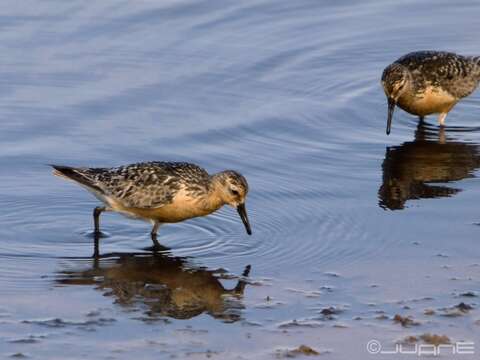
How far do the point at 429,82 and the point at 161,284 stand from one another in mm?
6826

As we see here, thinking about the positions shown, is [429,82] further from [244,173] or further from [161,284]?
[161,284]

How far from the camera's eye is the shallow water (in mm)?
10172

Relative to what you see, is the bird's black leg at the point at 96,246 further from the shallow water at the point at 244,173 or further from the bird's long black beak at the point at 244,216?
the bird's long black beak at the point at 244,216

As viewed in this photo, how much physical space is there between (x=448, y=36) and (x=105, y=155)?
722 centimetres

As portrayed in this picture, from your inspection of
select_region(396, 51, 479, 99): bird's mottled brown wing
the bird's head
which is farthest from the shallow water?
select_region(396, 51, 479, 99): bird's mottled brown wing

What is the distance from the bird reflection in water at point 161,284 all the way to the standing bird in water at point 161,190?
1.97 ft

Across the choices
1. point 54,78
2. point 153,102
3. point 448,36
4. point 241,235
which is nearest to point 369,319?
point 241,235

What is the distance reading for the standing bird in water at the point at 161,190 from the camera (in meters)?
12.5

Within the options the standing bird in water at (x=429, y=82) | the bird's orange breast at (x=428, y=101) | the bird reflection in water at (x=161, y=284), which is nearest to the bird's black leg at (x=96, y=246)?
the bird reflection in water at (x=161, y=284)

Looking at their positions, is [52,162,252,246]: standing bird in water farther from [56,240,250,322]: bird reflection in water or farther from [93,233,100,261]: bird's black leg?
[56,240,250,322]: bird reflection in water

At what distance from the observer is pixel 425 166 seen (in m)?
15.1

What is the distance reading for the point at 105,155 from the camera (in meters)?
14.9

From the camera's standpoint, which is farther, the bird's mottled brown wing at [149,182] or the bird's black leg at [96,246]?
the bird's mottled brown wing at [149,182]

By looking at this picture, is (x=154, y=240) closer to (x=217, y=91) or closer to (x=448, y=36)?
(x=217, y=91)
